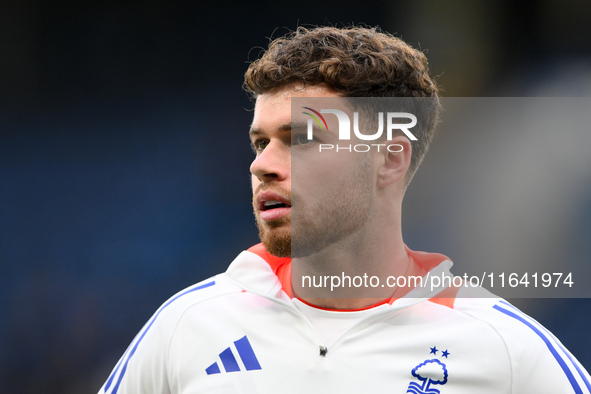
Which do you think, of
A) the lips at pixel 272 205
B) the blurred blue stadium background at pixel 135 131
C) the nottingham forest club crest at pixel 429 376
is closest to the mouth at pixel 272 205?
Result: the lips at pixel 272 205

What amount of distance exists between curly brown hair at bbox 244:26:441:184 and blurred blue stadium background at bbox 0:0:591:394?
5.38 ft

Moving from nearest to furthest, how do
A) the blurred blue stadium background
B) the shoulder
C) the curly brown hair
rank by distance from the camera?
the shoulder < the curly brown hair < the blurred blue stadium background

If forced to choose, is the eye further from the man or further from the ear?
the ear

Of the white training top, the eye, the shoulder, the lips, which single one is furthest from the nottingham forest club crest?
the eye

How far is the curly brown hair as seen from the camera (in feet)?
4.17

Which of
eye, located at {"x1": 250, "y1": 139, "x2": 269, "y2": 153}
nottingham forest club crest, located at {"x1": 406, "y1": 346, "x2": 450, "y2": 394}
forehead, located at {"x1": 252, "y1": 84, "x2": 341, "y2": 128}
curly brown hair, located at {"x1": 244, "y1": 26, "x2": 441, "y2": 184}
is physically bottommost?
nottingham forest club crest, located at {"x1": 406, "y1": 346, "x2": 450, "y2": 394}

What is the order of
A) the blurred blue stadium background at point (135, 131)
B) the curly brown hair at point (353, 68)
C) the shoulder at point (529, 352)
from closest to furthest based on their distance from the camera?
the shoulder at point (529, 352) < the curly brown hair at point (353, 68) < the blurred blue stadium background at point (135, 131)

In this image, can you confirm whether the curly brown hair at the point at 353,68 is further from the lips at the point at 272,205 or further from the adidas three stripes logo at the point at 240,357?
the adidas three stripes logo at the point at 240,357

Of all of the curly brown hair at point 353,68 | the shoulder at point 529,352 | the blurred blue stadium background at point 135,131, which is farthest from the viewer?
the blurred blue stadium background at point 135,131

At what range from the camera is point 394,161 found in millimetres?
1355

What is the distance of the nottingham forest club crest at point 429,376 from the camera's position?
117 cm

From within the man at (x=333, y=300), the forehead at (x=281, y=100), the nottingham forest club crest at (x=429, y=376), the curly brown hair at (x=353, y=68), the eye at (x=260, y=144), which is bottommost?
the nottingham forest club crest at (x=429, y=376)

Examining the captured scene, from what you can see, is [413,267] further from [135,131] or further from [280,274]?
[135,131]

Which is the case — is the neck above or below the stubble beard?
below
